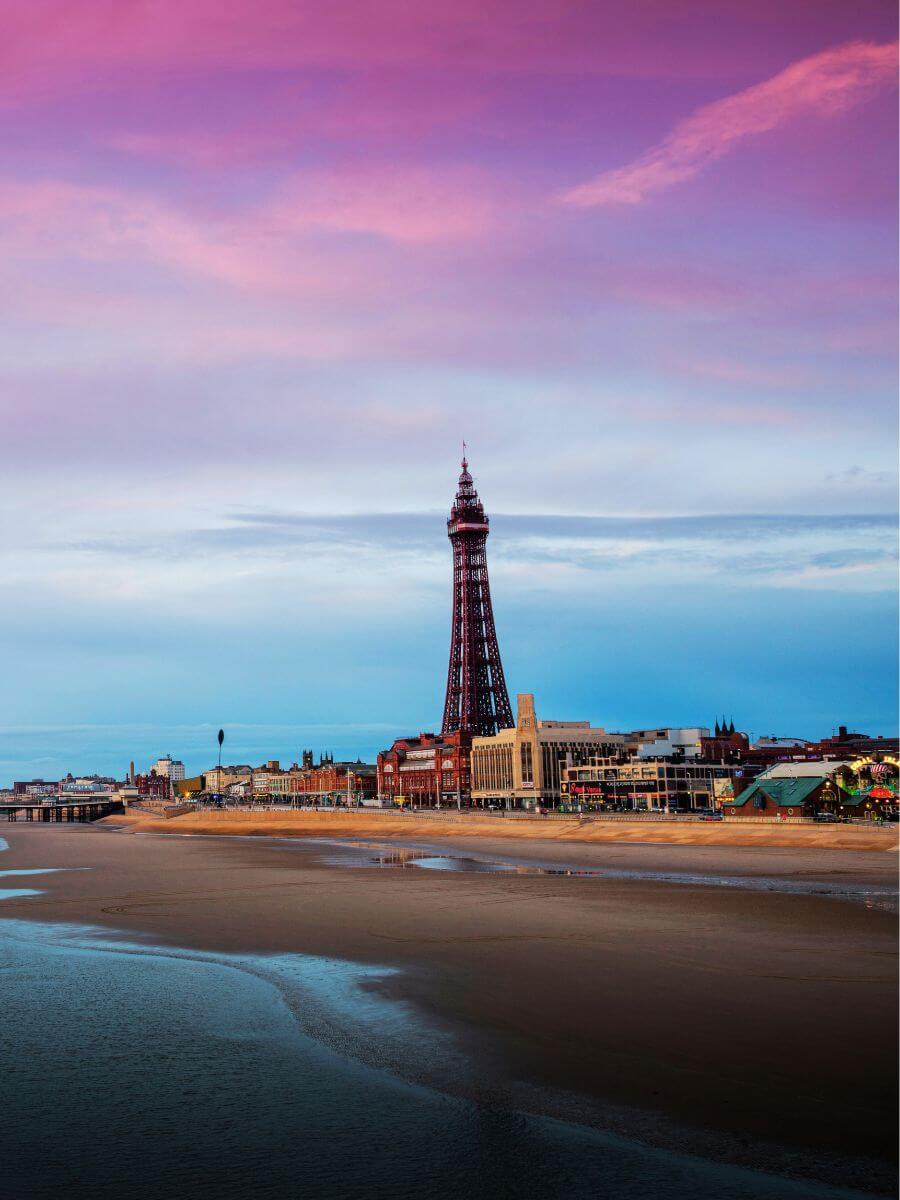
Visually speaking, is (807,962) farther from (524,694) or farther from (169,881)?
(524,694)

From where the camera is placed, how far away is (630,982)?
642 inches

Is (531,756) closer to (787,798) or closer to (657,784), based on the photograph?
(657,784)

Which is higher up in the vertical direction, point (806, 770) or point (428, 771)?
point (806, 770)

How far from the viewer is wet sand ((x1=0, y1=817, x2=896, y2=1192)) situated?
406 inches

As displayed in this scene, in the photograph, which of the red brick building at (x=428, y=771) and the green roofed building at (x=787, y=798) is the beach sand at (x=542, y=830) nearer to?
the green roofed building at (x=787, y=798)

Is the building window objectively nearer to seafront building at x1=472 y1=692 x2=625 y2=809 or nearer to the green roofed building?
seafront building at x1=472 y1=692 x2=625 y2=809

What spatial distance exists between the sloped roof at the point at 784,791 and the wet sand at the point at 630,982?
4087 cm

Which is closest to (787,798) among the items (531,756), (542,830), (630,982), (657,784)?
(542,830)

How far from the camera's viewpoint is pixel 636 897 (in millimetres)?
28578

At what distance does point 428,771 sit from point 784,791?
105 metres

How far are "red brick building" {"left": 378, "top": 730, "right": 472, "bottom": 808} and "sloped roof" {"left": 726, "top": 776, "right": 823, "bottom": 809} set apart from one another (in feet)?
267

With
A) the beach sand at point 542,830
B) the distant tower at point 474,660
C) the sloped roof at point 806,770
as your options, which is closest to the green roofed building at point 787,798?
the sloped roof at point 806,770

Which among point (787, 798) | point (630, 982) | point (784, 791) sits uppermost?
point (630, 982)

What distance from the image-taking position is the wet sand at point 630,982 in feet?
33.8
